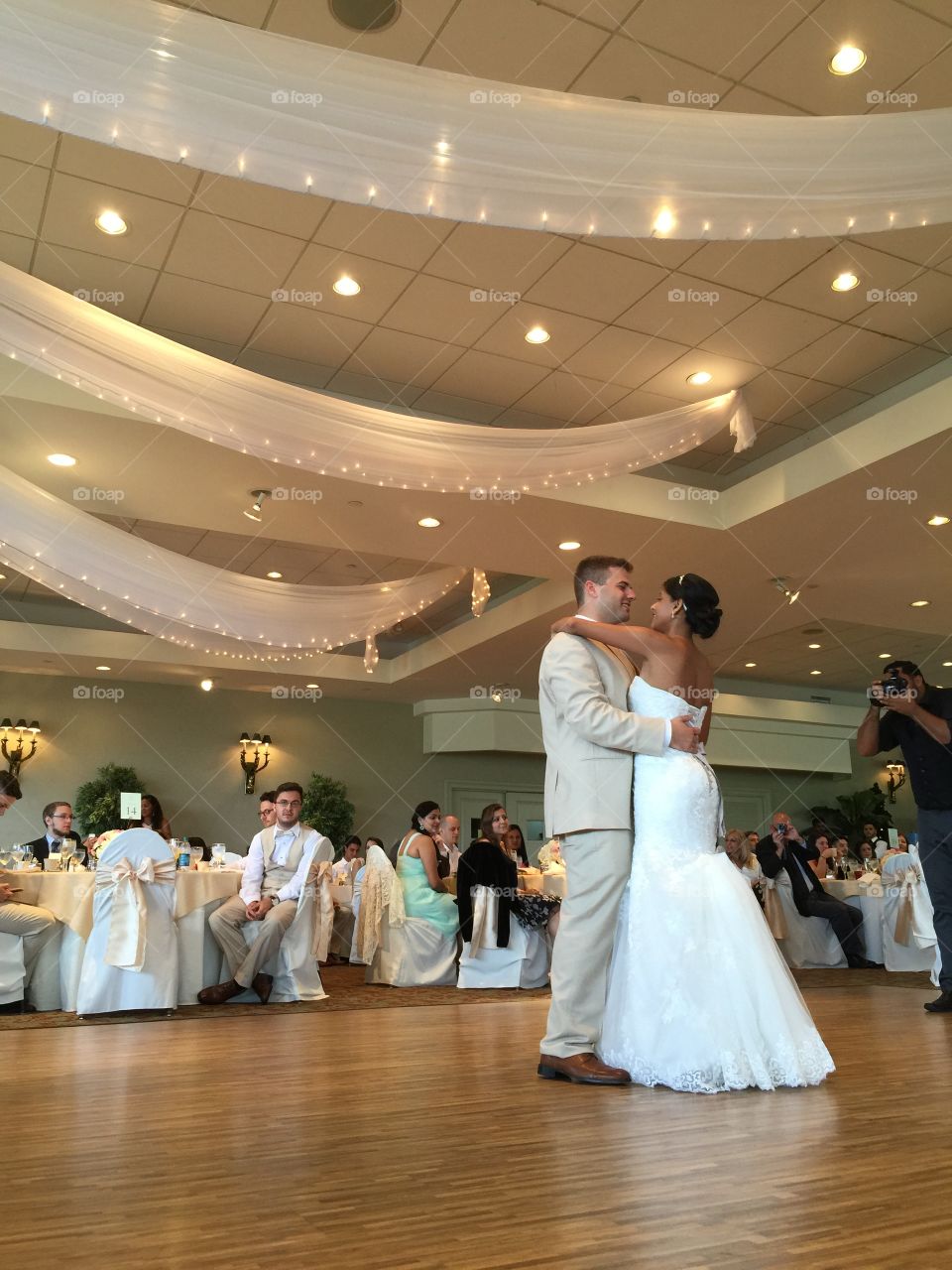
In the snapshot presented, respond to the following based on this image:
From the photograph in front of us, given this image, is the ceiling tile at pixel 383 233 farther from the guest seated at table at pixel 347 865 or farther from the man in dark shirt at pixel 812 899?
the man in dark shirt at pixel 812 899

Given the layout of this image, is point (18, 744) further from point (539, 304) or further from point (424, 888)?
point (539, 304)

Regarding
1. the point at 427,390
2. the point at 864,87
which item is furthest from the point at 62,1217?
the point at 427,390

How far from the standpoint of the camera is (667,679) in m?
3.12

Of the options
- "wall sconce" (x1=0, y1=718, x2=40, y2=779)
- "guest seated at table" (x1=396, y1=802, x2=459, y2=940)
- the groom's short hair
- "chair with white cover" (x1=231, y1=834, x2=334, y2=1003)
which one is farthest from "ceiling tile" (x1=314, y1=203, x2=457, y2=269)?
"wall sconce" (x1=0, y1=718, x2=40, y2=779)

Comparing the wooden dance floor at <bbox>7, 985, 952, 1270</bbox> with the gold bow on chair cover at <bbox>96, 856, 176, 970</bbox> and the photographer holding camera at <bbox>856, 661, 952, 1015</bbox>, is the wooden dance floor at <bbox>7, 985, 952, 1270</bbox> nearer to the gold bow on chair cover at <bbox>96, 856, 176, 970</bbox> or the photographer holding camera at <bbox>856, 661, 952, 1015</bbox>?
the photographer holding camera at <bbox>856, 661, 952, 1015</bbox>

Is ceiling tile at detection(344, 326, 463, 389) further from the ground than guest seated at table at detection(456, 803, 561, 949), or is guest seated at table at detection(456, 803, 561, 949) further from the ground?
ceiling tile at detection(344, 326, 463, 389)

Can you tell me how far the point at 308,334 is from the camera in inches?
244

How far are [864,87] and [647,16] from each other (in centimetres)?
110

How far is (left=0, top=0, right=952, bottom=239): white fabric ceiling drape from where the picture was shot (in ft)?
9.40

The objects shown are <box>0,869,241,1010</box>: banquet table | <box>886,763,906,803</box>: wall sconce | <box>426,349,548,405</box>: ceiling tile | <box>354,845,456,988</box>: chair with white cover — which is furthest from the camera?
<box>886,763,906,803</box>: wall sconce

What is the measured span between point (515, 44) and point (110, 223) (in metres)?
2.34

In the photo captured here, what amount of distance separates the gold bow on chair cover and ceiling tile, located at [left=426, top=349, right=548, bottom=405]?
3.64 meters

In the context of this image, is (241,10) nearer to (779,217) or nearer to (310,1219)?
(779,217)

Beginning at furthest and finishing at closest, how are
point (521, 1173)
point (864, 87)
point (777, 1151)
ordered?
1. point (864, 87)
2. point (777, 1151)
3. point (521, 1173)
